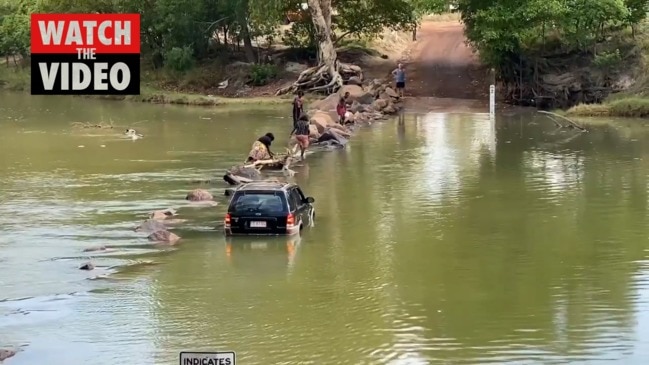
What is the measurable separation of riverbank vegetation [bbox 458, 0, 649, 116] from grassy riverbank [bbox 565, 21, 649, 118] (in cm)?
5

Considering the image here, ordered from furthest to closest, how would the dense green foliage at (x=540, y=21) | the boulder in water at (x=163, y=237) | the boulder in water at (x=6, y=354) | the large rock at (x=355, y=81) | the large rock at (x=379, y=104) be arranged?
the large rock at (x=355, y=81) → the large rock at (x=379, y=104) → the dense green foliage at (x=540, y=21) → the boulder in water at (x=163, y=237) → the boulder in water at (x=6, y=354)

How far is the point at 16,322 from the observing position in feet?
48.7

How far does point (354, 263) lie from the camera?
18.7 m

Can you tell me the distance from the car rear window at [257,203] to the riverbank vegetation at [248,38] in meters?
37.0

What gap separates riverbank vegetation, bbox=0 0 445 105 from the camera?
6050 centimetres

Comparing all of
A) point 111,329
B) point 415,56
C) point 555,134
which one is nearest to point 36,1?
point 415,56

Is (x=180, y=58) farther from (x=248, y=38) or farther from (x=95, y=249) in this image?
(x=95, y=249)

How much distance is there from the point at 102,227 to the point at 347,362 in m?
10.9

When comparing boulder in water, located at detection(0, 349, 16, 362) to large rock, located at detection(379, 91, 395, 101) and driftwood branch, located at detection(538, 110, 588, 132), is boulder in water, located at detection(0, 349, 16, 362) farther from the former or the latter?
large rock, located at detection(379, 91, 395, 101)

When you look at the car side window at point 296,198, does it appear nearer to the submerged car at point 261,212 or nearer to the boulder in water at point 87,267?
the submerged car at point 261,212

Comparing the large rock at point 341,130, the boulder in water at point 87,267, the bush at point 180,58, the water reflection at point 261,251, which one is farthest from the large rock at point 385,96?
the boulder in water at point 87,267

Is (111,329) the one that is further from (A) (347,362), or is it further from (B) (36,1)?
(B) (36,1)

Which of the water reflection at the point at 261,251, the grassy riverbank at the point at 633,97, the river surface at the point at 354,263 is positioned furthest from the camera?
the grassy riverbank at the point at 633,97

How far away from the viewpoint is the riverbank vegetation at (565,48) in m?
48.7
